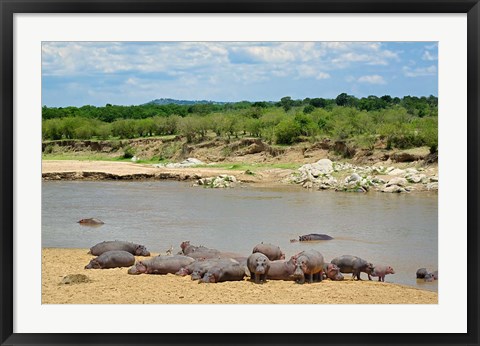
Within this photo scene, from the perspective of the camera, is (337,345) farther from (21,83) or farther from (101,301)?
(21,83)

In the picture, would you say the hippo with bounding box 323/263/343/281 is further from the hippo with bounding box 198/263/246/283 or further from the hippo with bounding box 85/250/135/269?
the hippo with bounding box 85/250/135/269

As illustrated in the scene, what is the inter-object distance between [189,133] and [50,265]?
76.4 ft

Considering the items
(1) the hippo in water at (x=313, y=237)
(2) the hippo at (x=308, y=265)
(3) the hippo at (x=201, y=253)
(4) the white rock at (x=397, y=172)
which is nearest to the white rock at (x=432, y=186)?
(4) the white rock at (x=397, y=172)

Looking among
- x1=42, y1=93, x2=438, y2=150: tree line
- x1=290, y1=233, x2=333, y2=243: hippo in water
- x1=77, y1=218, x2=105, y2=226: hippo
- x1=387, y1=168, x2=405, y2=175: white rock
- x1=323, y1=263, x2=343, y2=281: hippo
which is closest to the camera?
x1=323, y1=263, x2=343, y2=281: hippo

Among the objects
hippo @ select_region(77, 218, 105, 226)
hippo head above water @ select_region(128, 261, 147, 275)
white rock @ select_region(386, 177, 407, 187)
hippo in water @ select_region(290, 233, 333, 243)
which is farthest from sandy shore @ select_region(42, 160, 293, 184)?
hippo head above water @ select_region(128, 261, 147, 275)

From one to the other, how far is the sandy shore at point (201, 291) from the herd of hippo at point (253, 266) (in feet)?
0.48

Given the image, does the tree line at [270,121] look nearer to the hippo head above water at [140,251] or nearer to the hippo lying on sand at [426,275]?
the hippo lying on sand at [426,275]

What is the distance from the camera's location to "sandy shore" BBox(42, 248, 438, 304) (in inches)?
243

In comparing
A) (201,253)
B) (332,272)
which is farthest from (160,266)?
(332,272)

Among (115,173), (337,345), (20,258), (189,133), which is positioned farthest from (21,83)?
(189,133)

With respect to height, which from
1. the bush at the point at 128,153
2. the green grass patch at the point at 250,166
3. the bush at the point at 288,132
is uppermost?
the bush at the point at 288,132

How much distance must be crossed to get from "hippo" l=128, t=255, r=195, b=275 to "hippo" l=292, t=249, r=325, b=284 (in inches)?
58.4

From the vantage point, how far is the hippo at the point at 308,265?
717 centimetres

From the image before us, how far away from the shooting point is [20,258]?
496cm
